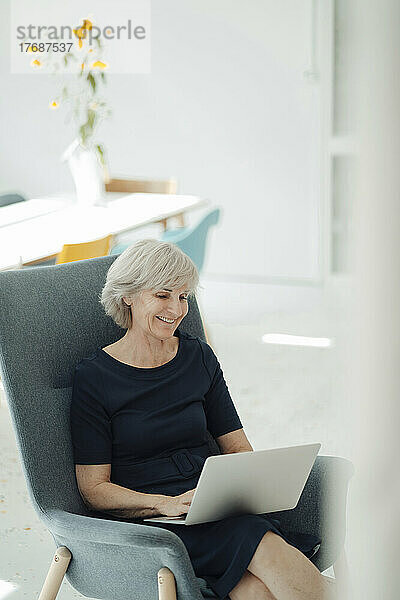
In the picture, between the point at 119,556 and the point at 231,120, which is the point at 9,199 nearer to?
the point at 231,120

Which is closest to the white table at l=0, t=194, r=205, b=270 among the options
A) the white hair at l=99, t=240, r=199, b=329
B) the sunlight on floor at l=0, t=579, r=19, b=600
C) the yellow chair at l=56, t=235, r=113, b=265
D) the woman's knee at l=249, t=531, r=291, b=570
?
the yellow chair at l=56, t=235, r=113, b=265

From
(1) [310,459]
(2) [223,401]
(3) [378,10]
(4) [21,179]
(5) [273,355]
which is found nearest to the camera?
(3) [378,10]

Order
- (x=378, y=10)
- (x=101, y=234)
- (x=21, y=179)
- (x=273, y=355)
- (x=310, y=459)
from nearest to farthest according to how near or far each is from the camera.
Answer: (x=378, y=10)
(x=310, y=459)
(x=101, y=234)
(x=273, y=355)
(x=21, y=179)

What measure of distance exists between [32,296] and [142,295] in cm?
23

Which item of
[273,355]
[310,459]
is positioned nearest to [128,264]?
[310,459]

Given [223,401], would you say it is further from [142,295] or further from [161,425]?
[142,295]

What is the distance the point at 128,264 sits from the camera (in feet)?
5.96

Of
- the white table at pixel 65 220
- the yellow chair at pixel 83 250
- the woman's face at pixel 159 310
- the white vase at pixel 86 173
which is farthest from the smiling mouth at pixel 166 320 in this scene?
the white vase at pixel 86 173

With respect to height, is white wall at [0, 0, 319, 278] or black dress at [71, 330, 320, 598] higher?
white wall at [0, 0, 319, 278]

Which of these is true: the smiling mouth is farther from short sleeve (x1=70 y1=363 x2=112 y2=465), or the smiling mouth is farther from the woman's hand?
the woman's hand

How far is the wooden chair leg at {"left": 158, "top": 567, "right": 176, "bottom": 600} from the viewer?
4.88 feet

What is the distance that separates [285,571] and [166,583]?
22cm

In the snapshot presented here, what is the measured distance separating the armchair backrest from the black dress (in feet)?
0.17

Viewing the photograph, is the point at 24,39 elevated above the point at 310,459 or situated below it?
above
